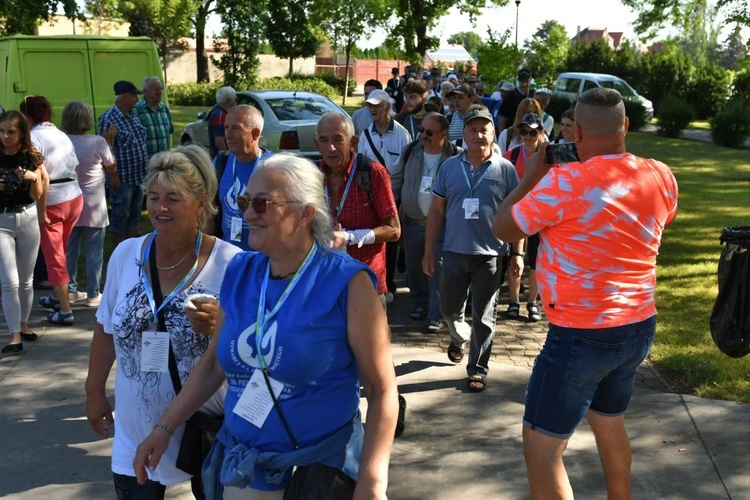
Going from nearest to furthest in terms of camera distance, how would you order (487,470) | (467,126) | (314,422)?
(314,422)
(487,470)
(467,126)

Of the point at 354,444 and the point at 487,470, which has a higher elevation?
the point at 354,444

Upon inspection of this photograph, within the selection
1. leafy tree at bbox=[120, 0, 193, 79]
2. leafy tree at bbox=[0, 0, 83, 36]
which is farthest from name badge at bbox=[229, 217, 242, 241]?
leafy tree at bbox=[120, 0, 193, 79]

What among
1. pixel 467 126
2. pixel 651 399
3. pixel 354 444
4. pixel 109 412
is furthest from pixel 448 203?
pixel 354 444

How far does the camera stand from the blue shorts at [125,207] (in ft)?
31.7

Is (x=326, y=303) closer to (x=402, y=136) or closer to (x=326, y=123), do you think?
(x=326, y=123)

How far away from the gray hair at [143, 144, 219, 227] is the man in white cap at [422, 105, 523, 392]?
9.35 feet

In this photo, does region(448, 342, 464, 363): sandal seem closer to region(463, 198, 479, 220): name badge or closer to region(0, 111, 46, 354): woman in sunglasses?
region(463, 198, 479, 220): name badge

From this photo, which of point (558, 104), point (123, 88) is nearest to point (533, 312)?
point (123, 88)

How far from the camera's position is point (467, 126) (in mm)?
6078

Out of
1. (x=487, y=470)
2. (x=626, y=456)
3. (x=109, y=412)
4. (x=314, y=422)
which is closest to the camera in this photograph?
(x=314, y=422)

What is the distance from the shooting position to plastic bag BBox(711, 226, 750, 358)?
14.9 ft

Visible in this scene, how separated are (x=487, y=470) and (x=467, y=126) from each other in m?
2.36

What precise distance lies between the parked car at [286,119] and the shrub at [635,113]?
16892 mm

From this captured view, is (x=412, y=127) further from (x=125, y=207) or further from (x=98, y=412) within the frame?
(x=98, y=412)
